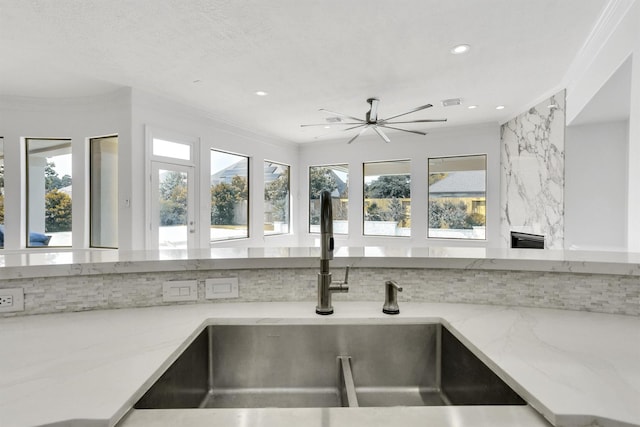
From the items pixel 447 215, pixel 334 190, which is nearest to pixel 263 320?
pixel 447 215

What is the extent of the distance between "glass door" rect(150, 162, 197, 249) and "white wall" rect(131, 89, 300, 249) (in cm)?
14

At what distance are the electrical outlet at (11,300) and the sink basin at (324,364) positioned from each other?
1.95 feet

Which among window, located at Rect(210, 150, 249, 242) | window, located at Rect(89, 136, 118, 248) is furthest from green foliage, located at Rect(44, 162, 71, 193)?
window, located at Rect(210, 150, 249, 242)

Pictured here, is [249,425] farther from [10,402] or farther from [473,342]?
[473,342]

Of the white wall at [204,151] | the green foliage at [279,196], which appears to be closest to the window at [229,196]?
the white wall at [204,151]

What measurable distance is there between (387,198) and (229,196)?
3053mm

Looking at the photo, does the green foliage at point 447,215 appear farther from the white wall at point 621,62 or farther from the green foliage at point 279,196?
the green foliage at point 279,196

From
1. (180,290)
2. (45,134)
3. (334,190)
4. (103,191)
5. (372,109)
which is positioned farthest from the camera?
(334,190)

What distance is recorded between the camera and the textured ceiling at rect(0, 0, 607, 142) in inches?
92.1

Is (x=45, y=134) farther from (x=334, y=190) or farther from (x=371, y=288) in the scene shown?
(x=371, y=288)

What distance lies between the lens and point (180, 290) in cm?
113

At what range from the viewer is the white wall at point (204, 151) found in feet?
12.9

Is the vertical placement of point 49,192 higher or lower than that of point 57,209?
higher

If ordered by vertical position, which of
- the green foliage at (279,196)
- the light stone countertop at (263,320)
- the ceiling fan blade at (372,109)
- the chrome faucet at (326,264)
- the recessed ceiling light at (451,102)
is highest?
the recessed ceiling light at (451,102)
